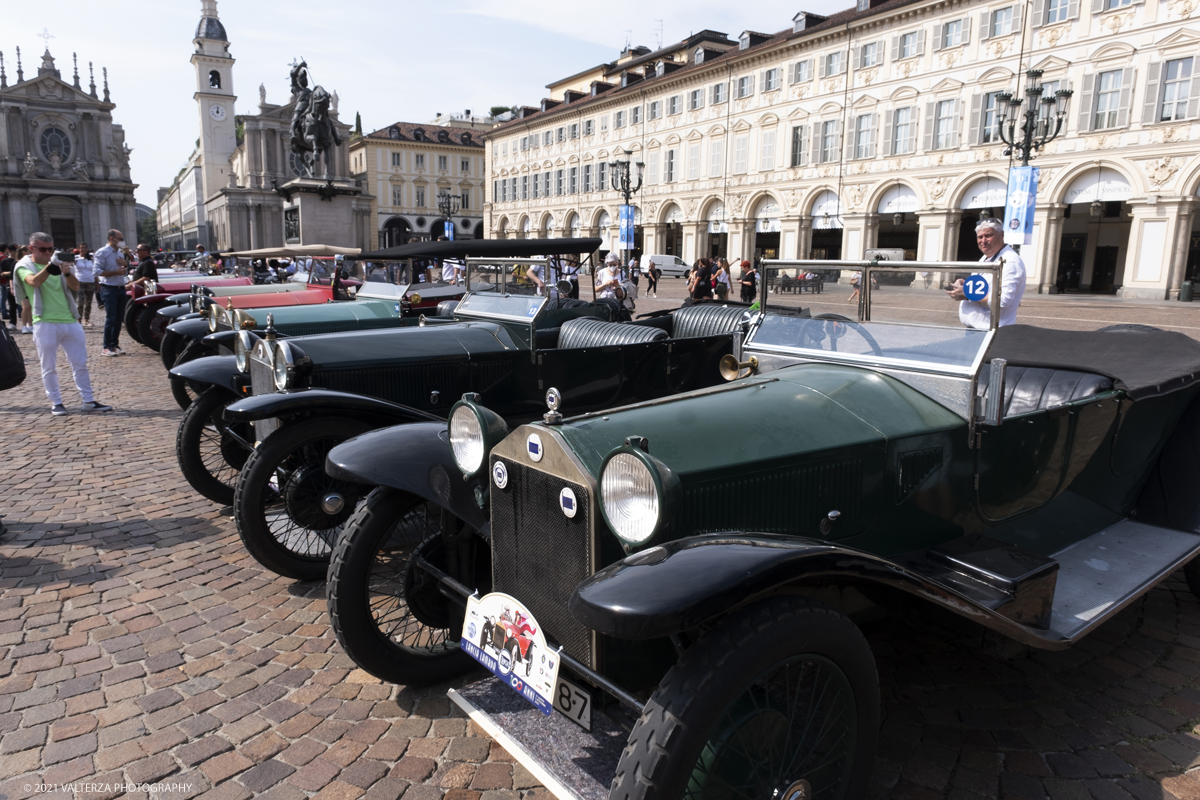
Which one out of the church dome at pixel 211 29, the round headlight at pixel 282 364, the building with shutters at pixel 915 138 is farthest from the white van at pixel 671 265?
the church dome at pixel 211 29

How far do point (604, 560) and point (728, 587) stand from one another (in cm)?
54

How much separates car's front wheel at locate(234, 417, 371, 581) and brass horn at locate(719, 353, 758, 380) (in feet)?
6.73

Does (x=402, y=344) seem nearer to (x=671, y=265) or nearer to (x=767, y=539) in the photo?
→ (x=767, y=539)

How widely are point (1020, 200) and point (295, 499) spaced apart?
22390 millimetres

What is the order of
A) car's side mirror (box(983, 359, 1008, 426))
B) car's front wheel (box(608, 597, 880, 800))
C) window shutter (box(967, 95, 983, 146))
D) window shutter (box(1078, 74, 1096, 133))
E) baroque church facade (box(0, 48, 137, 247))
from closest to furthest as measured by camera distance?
car's front wheel (box(608, 597, 880, 800)) → car's side mirror (box(983, 359, 1008, 426)) → window shutter (box(1078, 74, 1096, 133)) → window shutter (box(967, 95, 983, 146)) → baroque church facade (box(0, 48, 137, 247))

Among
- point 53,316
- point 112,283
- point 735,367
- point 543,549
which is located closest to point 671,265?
point 112,283

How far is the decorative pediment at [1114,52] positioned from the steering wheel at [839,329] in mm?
29355

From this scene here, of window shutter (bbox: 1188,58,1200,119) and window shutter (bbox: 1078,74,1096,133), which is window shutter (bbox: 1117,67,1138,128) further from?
window shutter (bbox: 1188,58,1200,119)

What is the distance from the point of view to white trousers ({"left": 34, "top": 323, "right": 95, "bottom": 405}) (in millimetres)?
8031

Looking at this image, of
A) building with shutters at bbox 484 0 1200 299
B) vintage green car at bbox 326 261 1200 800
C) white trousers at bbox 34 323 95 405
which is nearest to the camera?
vintage green car at bbox 326 261 1200 800

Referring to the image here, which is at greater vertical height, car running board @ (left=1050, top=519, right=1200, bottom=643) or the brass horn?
the brass horn

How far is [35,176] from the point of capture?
6481 centimetres

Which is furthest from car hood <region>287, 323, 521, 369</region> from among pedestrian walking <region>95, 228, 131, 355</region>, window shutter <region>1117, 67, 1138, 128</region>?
window shutter <region>1117, 67, 1138, 128</region>

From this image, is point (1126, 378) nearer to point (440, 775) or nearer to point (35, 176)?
point (440, 775)
